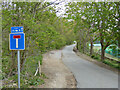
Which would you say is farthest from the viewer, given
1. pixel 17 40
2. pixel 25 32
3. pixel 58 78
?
pixel 58 78

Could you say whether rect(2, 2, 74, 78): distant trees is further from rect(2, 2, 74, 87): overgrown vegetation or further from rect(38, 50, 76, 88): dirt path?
rect(38, 50, 76, 88): dirt path

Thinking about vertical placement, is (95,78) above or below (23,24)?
below

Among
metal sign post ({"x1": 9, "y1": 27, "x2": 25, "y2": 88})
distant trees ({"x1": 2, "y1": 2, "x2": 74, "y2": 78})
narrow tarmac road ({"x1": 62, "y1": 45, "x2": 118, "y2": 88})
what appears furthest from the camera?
narrow tarmac road ({"x1": 62, "y1": 45, "x2": 118, "y2": 88})

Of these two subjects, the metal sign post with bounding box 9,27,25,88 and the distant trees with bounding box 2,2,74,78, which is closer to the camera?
the metal sign post with bounding box 9,27,25,88

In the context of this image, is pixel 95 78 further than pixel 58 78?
No

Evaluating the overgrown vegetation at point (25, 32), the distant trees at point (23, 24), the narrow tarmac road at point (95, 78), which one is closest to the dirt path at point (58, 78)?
the narrow tarmac road at point (95, 78)

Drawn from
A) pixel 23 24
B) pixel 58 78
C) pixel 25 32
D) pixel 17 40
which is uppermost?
pixel 23 24

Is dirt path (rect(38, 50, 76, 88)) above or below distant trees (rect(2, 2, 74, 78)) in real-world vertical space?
below

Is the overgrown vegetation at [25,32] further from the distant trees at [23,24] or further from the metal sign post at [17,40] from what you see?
the metal sign post at [17,40]

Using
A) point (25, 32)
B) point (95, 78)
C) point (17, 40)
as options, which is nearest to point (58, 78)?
point (95, 78)

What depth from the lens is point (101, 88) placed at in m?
6.16

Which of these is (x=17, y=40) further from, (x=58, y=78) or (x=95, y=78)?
(x=95, y=78)

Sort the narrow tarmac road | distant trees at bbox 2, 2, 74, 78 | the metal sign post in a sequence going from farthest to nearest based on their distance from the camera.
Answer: the narrow tarmac road
distant trees at bbox 2, 2, 74, 78
the metal sign post

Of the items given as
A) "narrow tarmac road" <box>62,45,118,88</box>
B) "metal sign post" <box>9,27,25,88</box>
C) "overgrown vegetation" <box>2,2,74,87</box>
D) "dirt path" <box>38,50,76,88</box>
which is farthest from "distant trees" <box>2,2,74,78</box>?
"narrow tarmac road" <box>62,45,118,88</box>
